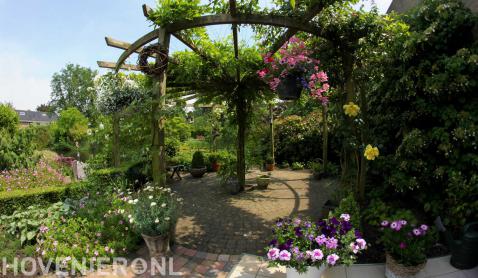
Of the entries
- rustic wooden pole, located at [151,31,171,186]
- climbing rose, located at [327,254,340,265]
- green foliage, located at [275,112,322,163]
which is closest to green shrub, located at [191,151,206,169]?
green foliage, located at [275,112,322,163]

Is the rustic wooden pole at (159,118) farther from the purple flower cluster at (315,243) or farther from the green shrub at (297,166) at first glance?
the green shrub at (297,166)

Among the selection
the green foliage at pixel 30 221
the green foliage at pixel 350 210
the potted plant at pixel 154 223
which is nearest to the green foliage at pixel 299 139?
the green foliage at pixel 350 210

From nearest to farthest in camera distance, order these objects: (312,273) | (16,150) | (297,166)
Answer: (312,273) → (16,150) → (297,166)

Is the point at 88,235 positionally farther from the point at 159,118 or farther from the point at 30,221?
the point at 159,118

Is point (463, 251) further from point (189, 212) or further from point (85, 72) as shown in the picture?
point (85, 72)

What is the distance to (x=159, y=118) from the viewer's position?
11.6ft

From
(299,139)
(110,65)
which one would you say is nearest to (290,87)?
(110,65)

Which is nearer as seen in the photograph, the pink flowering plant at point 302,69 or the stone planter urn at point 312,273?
the stone planter urn at point 312,273

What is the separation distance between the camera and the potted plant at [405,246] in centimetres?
259

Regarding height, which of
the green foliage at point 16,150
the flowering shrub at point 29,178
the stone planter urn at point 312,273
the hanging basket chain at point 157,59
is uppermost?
the hanging basket chain at point 157,59

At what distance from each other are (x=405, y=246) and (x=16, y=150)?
30.2 feet

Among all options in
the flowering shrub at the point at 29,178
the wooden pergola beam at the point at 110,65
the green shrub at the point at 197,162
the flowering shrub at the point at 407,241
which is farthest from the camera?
the green shrub at the point at 197,162

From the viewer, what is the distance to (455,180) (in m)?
3.20

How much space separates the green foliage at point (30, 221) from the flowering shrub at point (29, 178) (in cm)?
175
